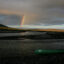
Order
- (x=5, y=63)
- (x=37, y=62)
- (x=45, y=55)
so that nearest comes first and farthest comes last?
(x=5, y=63), (x=37, y=62), (x=45, y=55)

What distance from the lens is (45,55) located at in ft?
11.0

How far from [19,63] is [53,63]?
1.08 m

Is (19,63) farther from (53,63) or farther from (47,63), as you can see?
(53,63)

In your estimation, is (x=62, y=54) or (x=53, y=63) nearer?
(x=53, y=63)

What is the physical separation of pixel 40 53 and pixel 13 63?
1.23 meters

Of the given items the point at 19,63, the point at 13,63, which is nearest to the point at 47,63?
the point at 19,63

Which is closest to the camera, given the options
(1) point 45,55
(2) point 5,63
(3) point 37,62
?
(2) point 5,63

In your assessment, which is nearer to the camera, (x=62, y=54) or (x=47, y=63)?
(x=47, y=63)

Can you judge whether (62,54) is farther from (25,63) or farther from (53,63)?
(25,63)

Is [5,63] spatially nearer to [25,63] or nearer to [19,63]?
[19,63]

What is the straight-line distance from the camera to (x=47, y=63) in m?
2.63

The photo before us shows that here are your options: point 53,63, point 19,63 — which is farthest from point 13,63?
point 53,63

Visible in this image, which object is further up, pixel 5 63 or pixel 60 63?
pixel 5 63

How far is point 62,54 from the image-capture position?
3.47 metres
